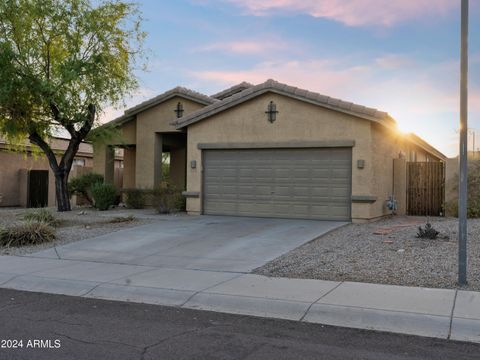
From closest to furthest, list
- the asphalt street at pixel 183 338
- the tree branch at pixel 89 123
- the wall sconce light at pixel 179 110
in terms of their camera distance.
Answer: the asphalt street at pixel 183 338 < the tree branch at pixel 89 123 < the wall sconce light at pixel 179 110

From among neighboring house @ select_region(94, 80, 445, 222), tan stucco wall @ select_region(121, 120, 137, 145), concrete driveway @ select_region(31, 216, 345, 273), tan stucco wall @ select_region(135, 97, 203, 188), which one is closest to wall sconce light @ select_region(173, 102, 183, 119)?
tan stucco wall @ select_region(135, 97, 203, 188)

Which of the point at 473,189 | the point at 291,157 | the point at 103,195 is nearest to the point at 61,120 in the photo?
the point at 103,195

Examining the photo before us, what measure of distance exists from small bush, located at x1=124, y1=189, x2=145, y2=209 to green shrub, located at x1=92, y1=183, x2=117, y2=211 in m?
0.66

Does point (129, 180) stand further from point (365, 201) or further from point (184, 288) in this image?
point (184, 288)

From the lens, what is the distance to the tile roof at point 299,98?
1519 cm

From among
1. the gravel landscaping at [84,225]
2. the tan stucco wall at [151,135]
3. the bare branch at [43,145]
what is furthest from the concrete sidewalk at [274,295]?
the tan stucco wall at [151,135]

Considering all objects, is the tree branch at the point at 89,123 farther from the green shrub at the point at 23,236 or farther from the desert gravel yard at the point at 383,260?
the desert gravel yard at the point at 383,260

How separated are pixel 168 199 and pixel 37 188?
505 inches

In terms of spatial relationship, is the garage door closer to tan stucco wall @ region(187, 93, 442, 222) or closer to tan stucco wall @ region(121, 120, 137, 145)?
tan stucco wall @ region(187, 93, 442, 222)

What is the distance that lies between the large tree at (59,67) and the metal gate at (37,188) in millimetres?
8437

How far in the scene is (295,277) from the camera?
8523 millimetres

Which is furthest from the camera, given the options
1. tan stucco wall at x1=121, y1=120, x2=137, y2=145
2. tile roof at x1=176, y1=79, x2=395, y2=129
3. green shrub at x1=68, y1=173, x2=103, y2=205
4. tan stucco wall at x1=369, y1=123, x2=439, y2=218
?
tan stucco wall at x1=121, y1=120, x2=137, y2=145

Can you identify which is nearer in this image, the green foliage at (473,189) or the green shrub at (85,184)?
the green foliage at (473,189)

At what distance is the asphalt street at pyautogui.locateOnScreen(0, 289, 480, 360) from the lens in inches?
205
